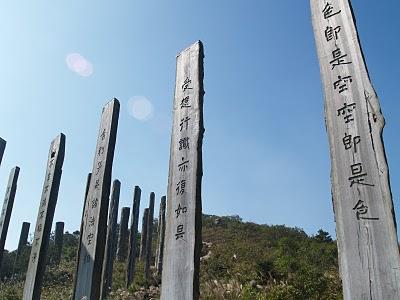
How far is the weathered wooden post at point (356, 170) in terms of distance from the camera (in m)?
3.39

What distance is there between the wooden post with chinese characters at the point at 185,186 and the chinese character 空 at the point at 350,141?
5.76ft

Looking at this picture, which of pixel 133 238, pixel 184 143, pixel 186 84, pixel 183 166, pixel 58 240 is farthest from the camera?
pixel 58 240

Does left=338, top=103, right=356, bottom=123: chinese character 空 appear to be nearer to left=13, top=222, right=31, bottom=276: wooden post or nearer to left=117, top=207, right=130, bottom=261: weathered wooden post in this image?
→ left=117, top=207, right=130, bottom=261: weathered wooden post

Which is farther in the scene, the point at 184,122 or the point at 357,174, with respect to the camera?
the point at 184,122

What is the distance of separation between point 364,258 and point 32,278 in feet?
17.5

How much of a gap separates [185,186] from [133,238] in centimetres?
1390

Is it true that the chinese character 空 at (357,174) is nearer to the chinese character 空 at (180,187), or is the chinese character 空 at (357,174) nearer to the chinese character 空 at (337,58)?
the chinese character 空 at (337,58)

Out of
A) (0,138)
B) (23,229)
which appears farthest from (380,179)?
(23,229)

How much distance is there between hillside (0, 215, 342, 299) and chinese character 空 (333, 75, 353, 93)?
7.89 m

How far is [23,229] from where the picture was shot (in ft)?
84.6

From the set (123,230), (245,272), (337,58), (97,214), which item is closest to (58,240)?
(123,230)

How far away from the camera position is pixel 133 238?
60.3 feet

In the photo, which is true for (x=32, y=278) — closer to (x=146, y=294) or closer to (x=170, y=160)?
(x=170, y=160)

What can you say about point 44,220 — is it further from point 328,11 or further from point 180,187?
point 328,11
